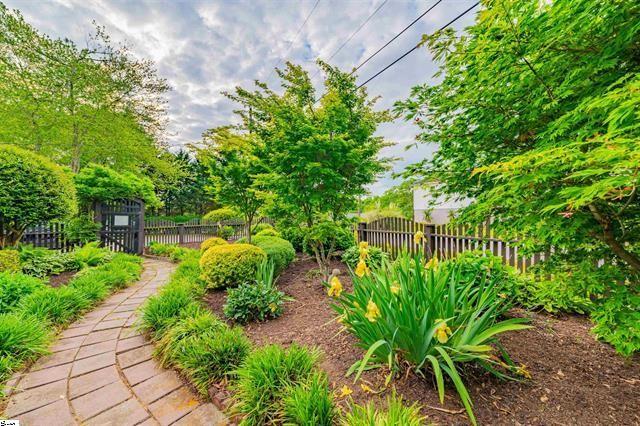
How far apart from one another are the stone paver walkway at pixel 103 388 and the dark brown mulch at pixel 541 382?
2.66 feet

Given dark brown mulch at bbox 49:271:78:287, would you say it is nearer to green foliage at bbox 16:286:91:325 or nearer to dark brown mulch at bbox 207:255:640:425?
green foliage at bbox 16:286:91:325

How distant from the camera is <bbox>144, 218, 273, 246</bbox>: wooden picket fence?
34.6 ft

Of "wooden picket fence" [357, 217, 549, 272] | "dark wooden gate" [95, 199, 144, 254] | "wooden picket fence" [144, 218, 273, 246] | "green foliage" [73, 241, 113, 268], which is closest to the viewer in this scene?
"wooden picket fence" [357, 217, 549, 272]

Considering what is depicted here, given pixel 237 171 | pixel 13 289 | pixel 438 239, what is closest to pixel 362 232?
pixel 438 239

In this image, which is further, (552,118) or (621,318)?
(552,118)

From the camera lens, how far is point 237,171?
19.0 ft

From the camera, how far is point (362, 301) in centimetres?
192

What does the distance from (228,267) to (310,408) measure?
2794mm

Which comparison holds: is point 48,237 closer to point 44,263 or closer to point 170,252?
point 44,263

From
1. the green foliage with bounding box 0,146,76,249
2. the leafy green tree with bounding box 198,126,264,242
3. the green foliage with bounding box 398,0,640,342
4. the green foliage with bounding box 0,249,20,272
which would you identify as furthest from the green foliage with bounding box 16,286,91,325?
the green foliage with bounding box 398,0,640,342

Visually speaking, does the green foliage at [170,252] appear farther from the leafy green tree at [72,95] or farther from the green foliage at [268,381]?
the green foliage at [268,381]

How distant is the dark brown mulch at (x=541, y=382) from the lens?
4.57 ft

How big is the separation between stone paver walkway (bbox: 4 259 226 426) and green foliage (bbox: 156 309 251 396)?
0.10m

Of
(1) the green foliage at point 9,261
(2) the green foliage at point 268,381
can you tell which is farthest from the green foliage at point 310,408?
(1) the green foliage at point 9,261
